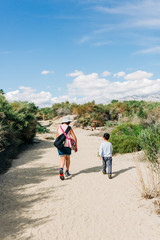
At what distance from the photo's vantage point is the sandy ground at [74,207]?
12.5 feet

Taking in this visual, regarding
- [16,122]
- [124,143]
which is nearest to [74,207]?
[124,143]

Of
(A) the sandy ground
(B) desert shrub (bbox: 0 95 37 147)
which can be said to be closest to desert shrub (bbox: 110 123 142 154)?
(A) the sandy ground

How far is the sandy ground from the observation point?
3812 mm

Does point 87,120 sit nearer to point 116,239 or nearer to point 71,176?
point 71,176

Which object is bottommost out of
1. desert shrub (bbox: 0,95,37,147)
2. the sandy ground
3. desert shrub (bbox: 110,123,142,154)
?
the sandy ground

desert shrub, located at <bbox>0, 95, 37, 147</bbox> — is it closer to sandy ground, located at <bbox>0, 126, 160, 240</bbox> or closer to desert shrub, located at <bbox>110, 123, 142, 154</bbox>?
sandy ground, located at <bbox>0, 126, 160, 240</bbox>

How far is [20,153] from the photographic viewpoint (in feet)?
35.5

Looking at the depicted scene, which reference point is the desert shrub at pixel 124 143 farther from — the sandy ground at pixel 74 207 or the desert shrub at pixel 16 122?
the desert shrub at pixel 16 122

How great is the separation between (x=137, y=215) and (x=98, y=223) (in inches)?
34.9

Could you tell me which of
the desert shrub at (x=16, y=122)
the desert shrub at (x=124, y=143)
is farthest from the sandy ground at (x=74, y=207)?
the desert shrub at (x=16, y=122)

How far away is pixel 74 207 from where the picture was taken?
476 centimetres

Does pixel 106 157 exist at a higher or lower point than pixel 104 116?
lower

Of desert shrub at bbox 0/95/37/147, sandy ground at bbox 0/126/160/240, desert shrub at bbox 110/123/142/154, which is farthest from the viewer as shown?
desert shrub at bbox 0/95/37/147

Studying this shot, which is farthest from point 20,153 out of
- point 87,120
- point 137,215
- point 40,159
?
point 87,120
